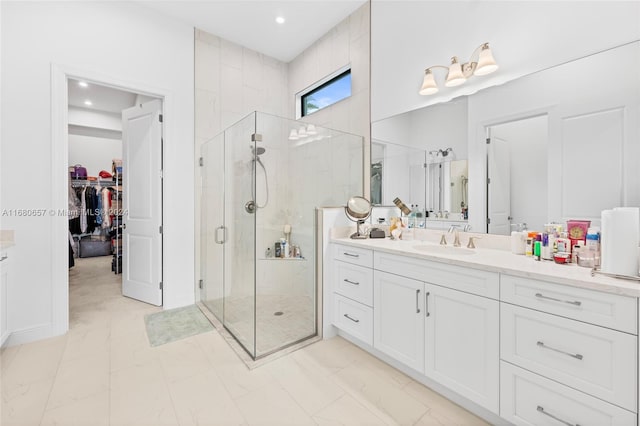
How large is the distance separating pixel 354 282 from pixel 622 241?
4.97 ft

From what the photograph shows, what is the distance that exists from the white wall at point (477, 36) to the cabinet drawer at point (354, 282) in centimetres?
153

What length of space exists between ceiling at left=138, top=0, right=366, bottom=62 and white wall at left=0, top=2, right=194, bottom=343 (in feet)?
1.27

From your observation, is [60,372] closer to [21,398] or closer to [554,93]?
[21,398]

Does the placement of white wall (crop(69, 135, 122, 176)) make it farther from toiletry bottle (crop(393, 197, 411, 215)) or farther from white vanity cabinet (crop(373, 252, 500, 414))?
white vanity cabinet (crop(373, 252, 500, 414))

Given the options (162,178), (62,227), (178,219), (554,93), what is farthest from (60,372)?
(554,93)

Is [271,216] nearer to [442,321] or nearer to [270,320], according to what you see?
[270,320]

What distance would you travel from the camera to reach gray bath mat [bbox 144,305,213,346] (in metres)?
2.44

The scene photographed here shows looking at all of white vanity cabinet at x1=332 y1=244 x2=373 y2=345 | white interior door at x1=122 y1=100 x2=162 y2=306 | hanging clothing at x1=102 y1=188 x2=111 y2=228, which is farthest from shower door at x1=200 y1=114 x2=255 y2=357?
hanging clothing at x1=102 y1=188 x2=111 y2=228

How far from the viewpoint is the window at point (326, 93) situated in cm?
327

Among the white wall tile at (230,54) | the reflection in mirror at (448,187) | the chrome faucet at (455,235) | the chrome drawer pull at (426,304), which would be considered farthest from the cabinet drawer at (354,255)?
the white wall tile at (230,54)

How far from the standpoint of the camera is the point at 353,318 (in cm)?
221

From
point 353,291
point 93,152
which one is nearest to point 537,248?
point 353,291

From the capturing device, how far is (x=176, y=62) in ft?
10.3

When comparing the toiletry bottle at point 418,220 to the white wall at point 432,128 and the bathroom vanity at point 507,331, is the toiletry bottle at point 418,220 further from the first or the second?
the white wall at point 432,128
